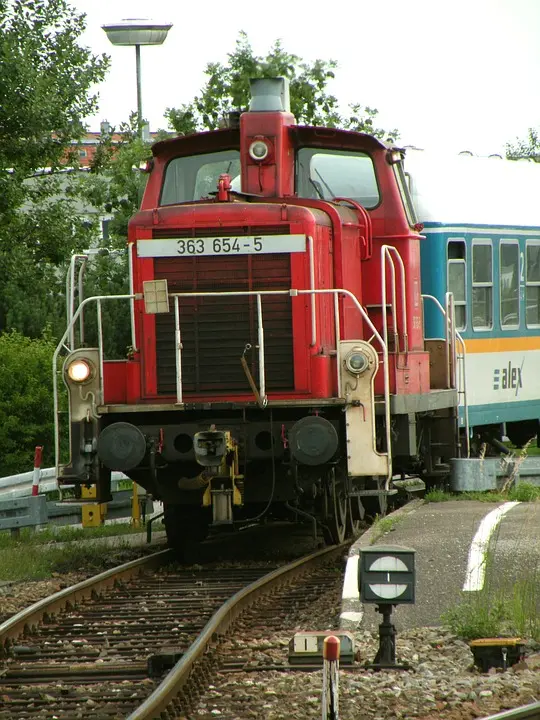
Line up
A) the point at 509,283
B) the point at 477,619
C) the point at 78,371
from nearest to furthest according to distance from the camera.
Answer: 1. the point at 477,619
2. the point at 78,371
3. the point at 509,283

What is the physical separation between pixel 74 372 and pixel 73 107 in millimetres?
7151

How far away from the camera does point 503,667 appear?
6.65 metres

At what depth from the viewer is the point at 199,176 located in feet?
37.0

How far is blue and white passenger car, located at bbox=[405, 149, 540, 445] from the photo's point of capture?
48.0 feet

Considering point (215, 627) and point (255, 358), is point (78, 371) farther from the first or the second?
point (215, 627)

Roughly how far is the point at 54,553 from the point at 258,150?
14.6 ft

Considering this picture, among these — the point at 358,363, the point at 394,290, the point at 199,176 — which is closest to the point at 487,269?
the point at 394,290

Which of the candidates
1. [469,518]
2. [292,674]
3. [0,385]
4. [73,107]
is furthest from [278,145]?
[0,385]

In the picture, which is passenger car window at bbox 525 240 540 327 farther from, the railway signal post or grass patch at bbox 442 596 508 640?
the railway signal post

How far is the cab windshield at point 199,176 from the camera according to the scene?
11273 mm

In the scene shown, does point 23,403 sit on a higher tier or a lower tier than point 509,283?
Result: lower

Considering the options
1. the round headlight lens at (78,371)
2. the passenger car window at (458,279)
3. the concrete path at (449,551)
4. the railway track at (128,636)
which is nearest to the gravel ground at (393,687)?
the railway track at (128,636)

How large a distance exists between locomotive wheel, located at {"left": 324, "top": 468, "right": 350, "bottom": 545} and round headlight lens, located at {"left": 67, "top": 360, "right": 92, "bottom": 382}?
224 centimetres

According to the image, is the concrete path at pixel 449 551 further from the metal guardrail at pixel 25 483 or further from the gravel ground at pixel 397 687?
the metal guardrail at pixel 25 483
